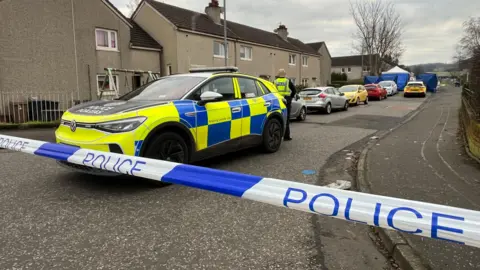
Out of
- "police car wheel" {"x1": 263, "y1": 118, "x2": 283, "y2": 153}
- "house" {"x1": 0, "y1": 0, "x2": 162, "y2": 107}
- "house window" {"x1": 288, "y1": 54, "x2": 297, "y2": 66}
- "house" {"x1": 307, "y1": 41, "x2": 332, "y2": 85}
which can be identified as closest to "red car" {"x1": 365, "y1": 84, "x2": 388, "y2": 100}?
"house window" {"x1": 288, "y1": 54, "x2": 297, "y2": 66}

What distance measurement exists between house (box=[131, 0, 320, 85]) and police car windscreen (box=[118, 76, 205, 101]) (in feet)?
43.5

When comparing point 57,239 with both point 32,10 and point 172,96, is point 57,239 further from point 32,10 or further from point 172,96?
point 32,10

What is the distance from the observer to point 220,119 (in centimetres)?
555

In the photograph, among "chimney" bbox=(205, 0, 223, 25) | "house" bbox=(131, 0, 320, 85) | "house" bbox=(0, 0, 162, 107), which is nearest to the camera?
"house" bbox=(0, 0, 162, 107)

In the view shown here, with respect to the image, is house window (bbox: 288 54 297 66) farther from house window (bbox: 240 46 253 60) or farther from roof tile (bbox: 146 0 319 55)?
house window (bbox: 240 46 253 60)

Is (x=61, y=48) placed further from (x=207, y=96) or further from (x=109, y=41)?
(x=207, y=96)

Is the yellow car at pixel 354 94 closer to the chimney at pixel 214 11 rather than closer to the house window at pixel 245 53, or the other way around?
the house window at pixel 245 53

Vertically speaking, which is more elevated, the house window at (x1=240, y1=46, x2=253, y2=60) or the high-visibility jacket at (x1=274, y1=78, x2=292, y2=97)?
the house window at (x1=240, y1=46, x2=253, y2=60)

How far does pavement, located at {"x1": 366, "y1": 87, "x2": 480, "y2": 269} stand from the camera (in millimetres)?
2912

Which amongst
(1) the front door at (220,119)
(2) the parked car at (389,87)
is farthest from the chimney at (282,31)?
(1) the front door at (220,119)

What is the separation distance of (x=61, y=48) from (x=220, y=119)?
13750 mm

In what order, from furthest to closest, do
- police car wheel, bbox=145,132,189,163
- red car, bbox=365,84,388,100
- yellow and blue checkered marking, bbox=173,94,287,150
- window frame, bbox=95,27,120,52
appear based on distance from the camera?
red car, bbox=365,84,388,100 → window frame, bbox=95,27,120,52 → yellow and blue checkered marking, bbox=173,94,287,150 → police car wheel, bbox=145,132,189,163

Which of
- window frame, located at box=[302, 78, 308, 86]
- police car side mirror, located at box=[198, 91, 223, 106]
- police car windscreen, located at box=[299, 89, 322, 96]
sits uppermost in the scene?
window frame, located at box=[302, 78, 308, 86]

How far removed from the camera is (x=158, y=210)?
3957 millimetres
